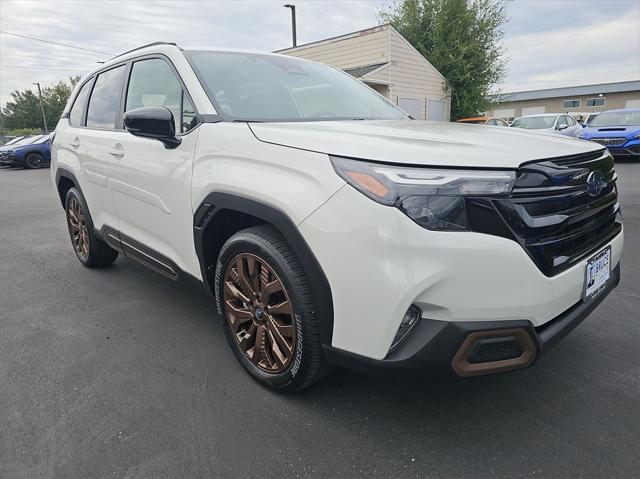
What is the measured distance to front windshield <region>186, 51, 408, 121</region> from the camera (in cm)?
245

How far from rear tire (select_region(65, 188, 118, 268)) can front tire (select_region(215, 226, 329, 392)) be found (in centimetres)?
215

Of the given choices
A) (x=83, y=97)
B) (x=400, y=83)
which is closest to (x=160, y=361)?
(x=83, y=97)

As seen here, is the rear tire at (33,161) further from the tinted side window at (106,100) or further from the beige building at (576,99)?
the beige building at (576,99)

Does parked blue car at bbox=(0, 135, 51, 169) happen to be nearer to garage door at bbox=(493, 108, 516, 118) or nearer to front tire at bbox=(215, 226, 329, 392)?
front tire at bbox=(215, 226, 329, 392)

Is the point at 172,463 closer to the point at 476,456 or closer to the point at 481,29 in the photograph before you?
the point at 476,456

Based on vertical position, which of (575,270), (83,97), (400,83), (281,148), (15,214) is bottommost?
(15,214)

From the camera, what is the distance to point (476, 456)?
5.97ft

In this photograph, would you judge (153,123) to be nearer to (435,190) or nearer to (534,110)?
(435,190)

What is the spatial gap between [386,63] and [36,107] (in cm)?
6032

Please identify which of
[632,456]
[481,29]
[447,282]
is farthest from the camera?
[481,29]

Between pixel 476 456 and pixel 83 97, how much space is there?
416 cm

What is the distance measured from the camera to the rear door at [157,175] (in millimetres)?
2463

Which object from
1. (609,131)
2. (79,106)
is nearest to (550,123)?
(609,131)

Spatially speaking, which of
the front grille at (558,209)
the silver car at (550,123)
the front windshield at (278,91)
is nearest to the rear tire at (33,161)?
the silver car at (550,123)
